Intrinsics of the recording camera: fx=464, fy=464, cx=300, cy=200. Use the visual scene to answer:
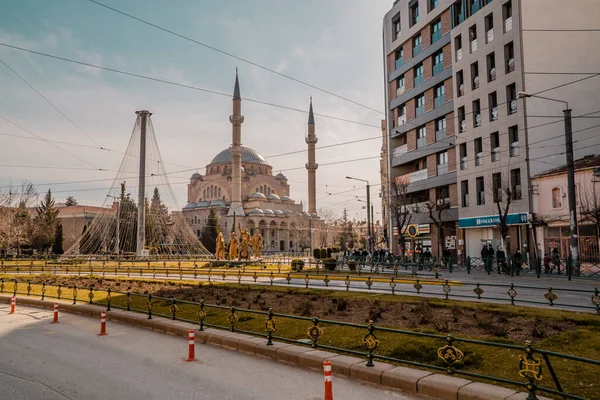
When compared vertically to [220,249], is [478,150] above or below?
above

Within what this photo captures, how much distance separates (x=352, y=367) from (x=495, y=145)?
25732 mm

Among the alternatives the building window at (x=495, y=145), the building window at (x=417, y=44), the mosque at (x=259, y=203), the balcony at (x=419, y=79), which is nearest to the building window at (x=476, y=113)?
the building window at (x=495, y=145)

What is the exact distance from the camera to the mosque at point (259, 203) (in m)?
86.2

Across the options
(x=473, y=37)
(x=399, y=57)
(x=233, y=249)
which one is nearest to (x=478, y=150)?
(x=473, y=37)

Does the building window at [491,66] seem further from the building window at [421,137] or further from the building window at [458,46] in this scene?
the building window at [421,137]

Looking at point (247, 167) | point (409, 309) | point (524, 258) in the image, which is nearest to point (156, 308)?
point (409, 309)

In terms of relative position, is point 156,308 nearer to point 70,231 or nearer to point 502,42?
point 502,42

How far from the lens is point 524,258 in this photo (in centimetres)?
2492

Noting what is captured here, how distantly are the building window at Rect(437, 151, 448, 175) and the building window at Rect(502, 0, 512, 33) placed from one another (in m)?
9.10

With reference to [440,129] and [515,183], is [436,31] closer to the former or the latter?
[440,129]

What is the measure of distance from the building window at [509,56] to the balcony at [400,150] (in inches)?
462

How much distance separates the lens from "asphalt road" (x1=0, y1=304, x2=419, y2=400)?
6102mm

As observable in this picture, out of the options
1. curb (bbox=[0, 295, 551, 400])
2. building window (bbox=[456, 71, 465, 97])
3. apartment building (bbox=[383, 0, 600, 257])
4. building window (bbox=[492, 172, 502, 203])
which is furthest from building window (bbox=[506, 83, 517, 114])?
curb (bbox=[0, 295, 551, 400])

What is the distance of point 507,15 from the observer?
92.1 ft
